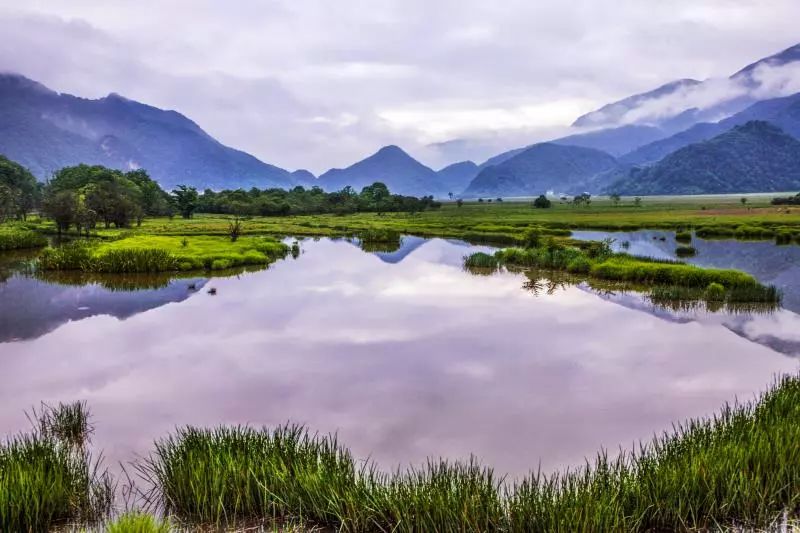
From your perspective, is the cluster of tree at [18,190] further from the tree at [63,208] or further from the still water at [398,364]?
the still water at [398,364]

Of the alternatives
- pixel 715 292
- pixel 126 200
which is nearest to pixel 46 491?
pixel 715 292

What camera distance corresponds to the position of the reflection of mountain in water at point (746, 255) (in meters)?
34.3

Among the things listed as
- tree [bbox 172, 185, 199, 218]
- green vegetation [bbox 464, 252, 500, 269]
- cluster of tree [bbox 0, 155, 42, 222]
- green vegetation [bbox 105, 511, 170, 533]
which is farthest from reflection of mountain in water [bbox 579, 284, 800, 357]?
tree [bbox 172, 185, 199, 218]

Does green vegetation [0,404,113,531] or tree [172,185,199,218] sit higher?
tree [172,185,199,218]

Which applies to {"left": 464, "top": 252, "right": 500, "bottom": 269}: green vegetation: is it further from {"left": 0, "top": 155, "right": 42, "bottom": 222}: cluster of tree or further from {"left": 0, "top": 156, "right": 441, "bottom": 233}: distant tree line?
{"left": 0, "top": 155, "right": 42, "bottom": 222}: cluster of tree

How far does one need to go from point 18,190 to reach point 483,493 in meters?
105

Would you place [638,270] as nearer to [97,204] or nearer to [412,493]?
[412,493]

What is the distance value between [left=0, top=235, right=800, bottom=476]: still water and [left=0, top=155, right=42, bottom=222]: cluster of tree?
6843 cm

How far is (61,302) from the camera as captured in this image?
29.9m

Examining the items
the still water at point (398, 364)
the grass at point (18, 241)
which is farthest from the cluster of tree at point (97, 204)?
the still water at point (398, 364)

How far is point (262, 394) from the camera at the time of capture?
16516 mm

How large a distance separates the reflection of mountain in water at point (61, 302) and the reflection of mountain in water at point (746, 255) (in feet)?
104

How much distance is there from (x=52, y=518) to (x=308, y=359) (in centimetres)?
1115

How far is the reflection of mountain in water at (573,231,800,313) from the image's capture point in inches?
1352
